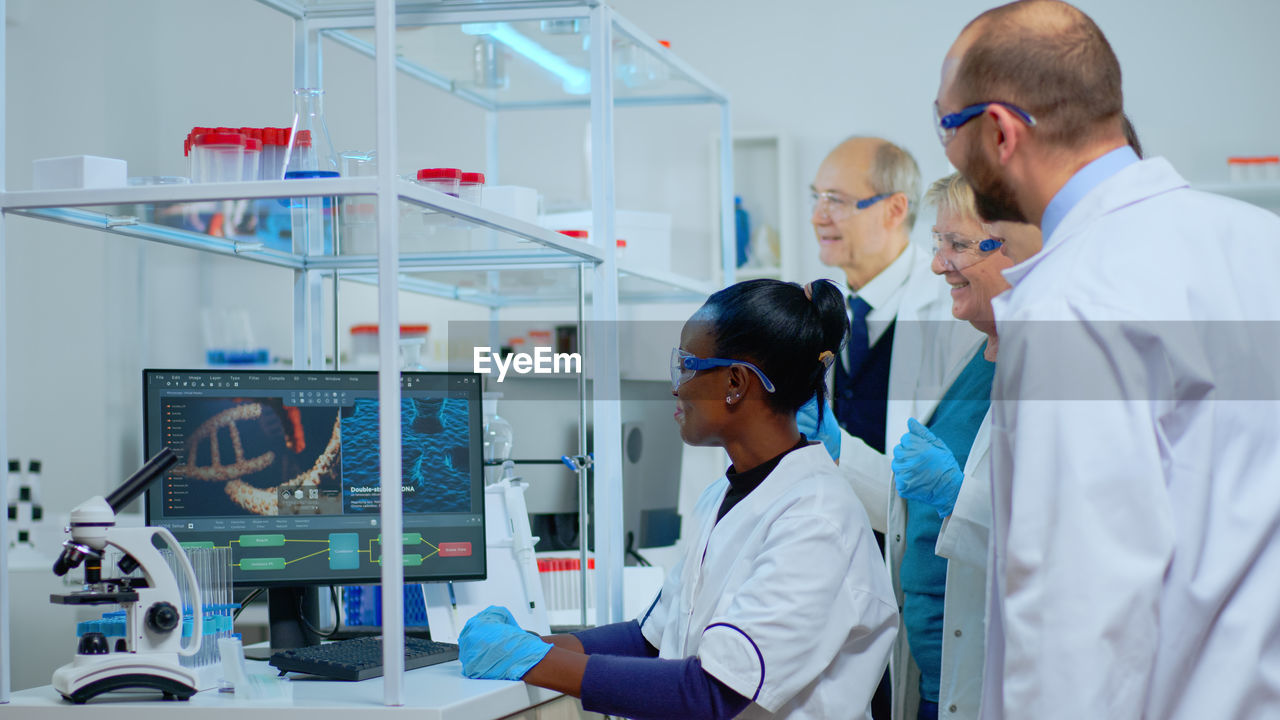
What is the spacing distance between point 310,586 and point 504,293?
3.49 feet

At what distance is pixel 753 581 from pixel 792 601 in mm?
64

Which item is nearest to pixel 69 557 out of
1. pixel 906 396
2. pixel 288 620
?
pixel 288 620

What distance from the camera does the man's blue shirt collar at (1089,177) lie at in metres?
1.18

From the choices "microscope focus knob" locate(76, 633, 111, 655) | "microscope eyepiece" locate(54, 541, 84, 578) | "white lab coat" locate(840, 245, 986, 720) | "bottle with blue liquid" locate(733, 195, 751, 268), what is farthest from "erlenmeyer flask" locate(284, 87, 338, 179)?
"bottle with blue liquid" locate(733, 195, 751, 268)

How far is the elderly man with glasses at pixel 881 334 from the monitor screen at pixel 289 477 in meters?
0.71

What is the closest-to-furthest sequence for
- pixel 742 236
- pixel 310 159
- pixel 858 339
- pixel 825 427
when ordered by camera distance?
pixel 310 159, pixel 825 427, pixel 858 339, pixel 742 236

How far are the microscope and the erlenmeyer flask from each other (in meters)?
0.45

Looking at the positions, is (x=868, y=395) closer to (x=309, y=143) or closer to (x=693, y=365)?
(x=693, y=365)

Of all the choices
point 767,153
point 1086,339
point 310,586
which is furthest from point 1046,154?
point 767,153

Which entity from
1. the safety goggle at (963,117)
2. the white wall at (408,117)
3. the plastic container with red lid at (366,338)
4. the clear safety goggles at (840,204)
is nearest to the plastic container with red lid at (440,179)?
the safety goggle at (963,117)

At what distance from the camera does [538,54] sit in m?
2.42

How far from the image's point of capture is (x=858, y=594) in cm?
163
